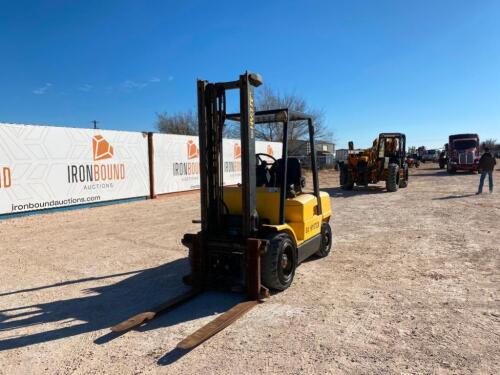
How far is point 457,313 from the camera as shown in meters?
4.35

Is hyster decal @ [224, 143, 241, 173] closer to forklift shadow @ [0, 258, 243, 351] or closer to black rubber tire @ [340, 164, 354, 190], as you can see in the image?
black rubber tire @ [340, 164, 354, 190]

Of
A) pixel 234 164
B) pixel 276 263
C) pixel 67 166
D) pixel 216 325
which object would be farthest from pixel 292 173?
pixel 234 164

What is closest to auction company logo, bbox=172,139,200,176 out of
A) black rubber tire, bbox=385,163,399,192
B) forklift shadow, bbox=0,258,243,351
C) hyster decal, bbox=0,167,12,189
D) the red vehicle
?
hyster decal, bbox=0,167,12,189

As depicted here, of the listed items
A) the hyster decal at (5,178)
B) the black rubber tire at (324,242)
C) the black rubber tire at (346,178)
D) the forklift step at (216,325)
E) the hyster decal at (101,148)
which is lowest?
the forklift step at (216,325)

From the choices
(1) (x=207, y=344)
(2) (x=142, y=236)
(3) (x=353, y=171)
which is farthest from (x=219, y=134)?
(3) (x=353, y=171)

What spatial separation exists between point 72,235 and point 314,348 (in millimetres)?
7735

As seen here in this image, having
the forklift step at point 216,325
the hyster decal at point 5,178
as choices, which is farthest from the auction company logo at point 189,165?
the forklift step at point 216,325

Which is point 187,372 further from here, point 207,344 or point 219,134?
point 219,134

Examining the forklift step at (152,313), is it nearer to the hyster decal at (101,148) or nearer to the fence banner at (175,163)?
the hyster decal at (101,148)

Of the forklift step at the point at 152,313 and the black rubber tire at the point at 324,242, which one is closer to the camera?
the forklift step at the point at 152,313

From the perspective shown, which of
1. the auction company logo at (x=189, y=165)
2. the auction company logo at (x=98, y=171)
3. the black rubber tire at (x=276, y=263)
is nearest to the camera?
the black rubber tire at (x=276, y=263)

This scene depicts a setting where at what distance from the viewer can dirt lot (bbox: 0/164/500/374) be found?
3.44 m

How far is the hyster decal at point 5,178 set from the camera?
11461 mm

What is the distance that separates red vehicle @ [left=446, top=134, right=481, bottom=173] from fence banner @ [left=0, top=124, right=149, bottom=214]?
78.1 ft
